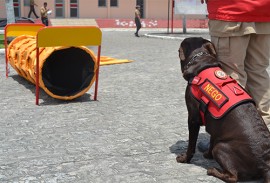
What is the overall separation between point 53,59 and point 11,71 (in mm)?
2964

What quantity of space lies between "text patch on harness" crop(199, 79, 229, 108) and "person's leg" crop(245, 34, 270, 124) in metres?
0.74

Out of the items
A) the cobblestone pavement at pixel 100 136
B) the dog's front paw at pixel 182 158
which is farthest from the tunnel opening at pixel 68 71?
the dog's front paw at pixel 182 158

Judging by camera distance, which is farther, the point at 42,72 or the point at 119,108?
the point at 42,72

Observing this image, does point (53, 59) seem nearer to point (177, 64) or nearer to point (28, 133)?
point (28, 133)

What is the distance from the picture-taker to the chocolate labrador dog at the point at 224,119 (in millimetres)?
3309

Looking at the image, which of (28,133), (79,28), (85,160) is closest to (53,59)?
(79,28)

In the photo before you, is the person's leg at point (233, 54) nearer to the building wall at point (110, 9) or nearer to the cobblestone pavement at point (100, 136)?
the cobblestone pavement at point (100, 136)

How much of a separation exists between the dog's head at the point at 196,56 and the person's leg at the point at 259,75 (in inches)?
18.6

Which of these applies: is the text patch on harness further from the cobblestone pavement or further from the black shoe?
the black shoe

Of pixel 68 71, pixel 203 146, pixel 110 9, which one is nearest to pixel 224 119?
pixel 203 146

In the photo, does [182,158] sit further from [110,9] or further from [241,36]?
[110,9]

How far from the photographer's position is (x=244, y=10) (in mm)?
3752

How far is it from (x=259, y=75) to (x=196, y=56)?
0.80 m

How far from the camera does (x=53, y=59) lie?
7.00 meters
